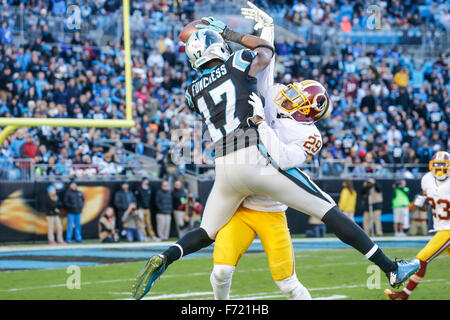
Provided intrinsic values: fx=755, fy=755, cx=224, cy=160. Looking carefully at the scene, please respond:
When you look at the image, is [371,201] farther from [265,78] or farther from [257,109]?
[257,109]

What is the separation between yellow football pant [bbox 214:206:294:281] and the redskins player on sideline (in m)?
0.09

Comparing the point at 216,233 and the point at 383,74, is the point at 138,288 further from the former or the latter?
the point at 383,74

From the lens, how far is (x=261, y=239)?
16.9 feet

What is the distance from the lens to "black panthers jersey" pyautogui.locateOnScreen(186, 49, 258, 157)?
4969 millimetres

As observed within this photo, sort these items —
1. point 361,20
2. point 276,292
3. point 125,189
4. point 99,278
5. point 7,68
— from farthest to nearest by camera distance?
1. point 361,20
2. point 125,189
3. point 7,68
4. point 99,278
5. point 276,292

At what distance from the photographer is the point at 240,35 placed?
520 centimetres

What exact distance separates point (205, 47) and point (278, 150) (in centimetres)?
93

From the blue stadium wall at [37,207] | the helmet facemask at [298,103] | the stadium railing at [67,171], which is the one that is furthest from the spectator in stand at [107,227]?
the helmet facemask at [298,103]

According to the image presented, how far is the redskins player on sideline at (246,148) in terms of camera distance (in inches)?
192

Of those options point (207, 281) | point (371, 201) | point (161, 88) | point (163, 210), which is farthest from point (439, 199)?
point (161, 88)

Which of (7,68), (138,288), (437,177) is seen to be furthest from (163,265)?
(7,68)

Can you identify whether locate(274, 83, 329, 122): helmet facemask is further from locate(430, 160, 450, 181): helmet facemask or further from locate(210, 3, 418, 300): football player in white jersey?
locate(430, 160, 450, 181): helmet facemask

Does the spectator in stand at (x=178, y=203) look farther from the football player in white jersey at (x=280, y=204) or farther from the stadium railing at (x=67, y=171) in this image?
the football player in white jersey at (x=280, y=204)

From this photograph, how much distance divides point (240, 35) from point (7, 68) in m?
6.69
